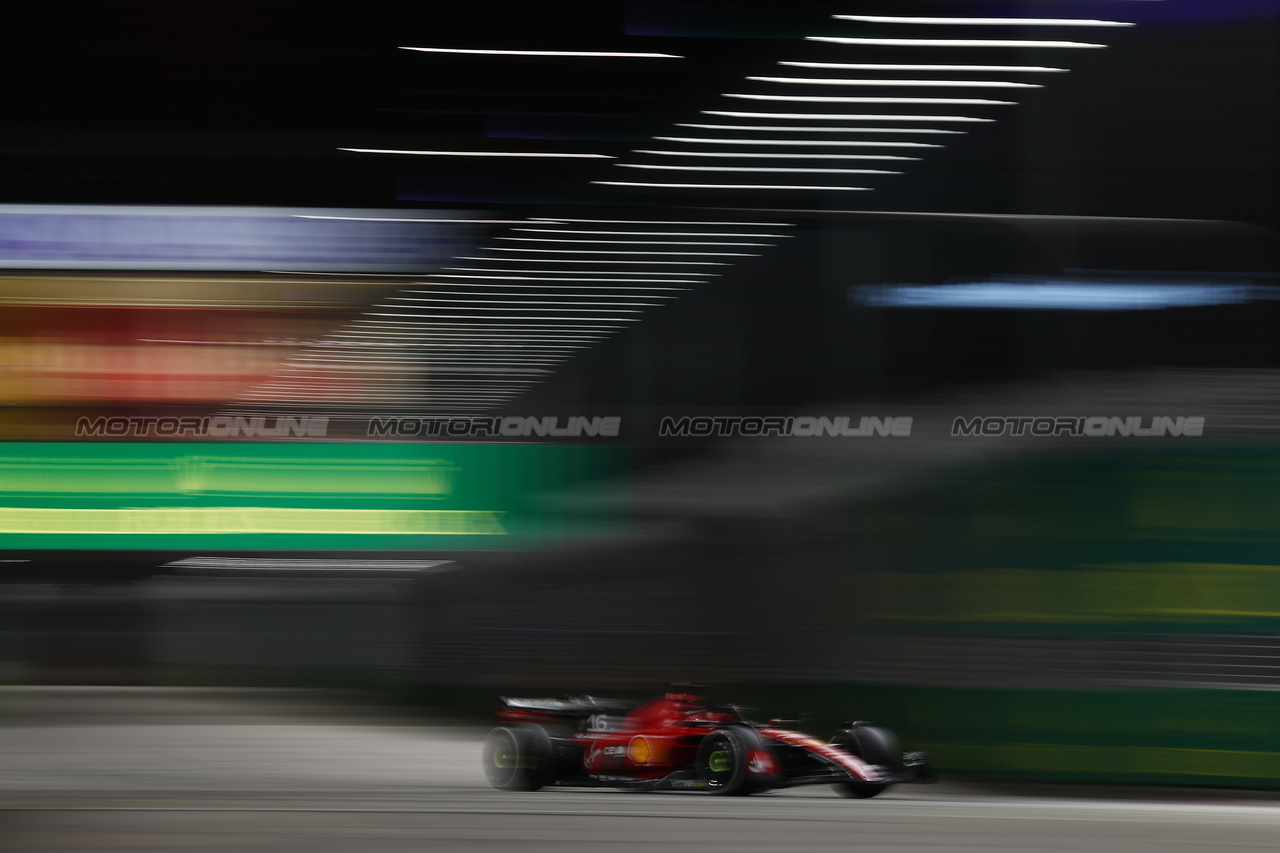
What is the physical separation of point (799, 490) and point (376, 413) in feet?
2.71

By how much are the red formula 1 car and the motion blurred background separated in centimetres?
5

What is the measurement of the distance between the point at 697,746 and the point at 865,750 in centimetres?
33

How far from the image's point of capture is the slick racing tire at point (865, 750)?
2174 mm

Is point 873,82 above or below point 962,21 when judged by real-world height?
below

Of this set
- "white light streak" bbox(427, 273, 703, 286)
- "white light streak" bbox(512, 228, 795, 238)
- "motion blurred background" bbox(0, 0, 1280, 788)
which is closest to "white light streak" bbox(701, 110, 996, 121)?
"motion blurred background" bbox(0, 0, 1280, 788)

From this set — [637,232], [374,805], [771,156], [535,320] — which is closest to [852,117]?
[771,156]

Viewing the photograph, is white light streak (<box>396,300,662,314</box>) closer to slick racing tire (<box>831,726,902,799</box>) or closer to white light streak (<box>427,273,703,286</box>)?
white light streak (<box>427,273,703,286</box>)

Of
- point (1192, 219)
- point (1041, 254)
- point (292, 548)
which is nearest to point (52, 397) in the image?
point (292, 548)

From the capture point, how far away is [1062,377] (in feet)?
7.26

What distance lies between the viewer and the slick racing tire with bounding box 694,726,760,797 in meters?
2.16

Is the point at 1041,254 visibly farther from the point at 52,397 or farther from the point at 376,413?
the point at 52,397

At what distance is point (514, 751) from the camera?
7.18ft

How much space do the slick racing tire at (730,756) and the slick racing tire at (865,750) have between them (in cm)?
17

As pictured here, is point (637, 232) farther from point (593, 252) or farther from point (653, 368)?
point (653, 368)
